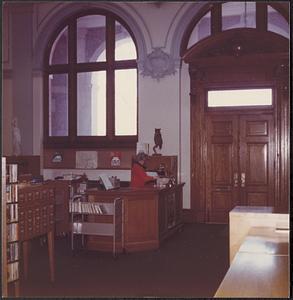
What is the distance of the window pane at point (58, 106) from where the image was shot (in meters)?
9.82

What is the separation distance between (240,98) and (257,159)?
1.19 metres

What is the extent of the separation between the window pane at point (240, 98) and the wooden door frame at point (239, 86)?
13cm

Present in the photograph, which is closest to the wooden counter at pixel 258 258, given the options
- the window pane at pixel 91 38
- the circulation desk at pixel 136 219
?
the circulation desk at pixel 136 219

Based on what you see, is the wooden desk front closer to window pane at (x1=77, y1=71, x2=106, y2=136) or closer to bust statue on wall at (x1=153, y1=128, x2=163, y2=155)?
bust statue on wall at (x1=153, y1=128, x2=163, y2=155)

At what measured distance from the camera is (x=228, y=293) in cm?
244

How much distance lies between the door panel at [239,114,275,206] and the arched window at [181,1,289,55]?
1672 mm

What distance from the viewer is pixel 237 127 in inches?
341

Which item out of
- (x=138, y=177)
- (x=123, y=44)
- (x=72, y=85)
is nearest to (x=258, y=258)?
(x=138, y=177)

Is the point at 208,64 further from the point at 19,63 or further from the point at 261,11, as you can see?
the point at 19,63

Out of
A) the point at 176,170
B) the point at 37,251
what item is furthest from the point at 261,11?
the point at 37,251

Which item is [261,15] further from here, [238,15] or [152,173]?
[152,173]

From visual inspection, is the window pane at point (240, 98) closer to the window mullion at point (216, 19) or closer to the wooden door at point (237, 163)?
the wooden door at point (237, 163)

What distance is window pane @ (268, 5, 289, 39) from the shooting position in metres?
8.45

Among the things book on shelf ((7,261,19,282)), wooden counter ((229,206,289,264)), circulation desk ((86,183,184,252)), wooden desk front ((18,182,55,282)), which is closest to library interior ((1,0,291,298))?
circulation desk ((86,183,184,252))
